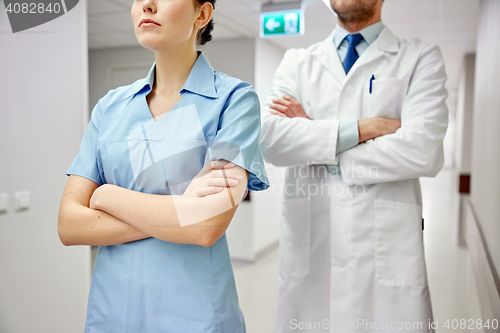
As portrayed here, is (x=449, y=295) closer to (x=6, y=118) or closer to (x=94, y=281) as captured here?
(x=94, y=281)

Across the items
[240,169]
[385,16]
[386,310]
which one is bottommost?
[386,310]

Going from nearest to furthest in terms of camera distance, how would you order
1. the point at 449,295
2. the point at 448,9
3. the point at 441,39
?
the point at 449,295
the point at 448,9
the point at 441,39

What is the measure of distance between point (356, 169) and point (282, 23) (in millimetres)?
2338

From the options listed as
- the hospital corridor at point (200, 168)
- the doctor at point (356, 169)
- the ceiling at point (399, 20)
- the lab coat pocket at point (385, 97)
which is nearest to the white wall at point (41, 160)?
the hospital corridor at point (200, 168)

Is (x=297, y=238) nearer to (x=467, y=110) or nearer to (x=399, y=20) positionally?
(x=399, y=20)

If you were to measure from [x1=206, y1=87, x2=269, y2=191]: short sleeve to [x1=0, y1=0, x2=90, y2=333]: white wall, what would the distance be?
1247 millimetres

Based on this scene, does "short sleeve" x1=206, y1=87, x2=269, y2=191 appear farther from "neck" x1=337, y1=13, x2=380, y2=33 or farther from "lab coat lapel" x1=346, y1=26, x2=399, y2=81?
"neck" x1=337, y1=13, x2=380, y2=33

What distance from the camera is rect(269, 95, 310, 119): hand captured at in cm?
159

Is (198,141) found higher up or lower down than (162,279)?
higher up

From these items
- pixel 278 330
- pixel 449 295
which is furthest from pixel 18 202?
pixel 449 295

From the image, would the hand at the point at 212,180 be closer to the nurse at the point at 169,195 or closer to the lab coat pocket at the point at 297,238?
the nurse at the point at 169,195

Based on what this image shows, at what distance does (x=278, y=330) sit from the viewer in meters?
1.65

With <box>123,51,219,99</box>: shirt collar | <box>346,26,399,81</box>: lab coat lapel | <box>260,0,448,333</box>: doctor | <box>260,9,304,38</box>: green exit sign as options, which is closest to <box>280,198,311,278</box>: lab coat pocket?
<box>260,0,448,333</box>: doctor

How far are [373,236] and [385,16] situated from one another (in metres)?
3.41
